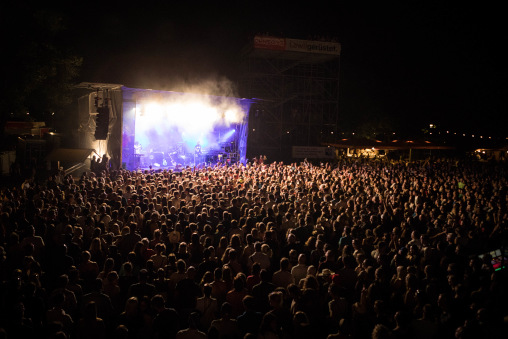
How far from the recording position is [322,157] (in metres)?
28.2

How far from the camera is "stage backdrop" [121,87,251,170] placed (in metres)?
21.0

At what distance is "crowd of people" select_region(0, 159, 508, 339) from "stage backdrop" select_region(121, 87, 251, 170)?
11661mm

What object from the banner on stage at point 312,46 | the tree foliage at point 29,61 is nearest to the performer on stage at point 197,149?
the tree foliage at point 29,61

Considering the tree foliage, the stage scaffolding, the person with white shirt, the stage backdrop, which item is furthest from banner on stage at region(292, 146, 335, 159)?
the person with white shirt

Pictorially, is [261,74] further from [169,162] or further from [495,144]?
[495,144]

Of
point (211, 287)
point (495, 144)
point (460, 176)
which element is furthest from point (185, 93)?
point (495, 144)

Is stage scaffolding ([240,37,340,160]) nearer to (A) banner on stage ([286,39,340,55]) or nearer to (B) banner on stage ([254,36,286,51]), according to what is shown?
(A) banner on stage ([286,39,340,55])

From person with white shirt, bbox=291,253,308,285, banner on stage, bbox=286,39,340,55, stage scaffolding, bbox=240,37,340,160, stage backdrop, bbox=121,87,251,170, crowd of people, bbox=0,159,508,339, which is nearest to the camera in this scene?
crowd of people, bbox=0,159,508,339

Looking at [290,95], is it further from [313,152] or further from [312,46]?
[313,152]

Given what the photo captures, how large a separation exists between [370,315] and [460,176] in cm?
1457

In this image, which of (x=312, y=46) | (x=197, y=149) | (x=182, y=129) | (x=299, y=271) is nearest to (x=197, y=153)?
(x=197, y=149)

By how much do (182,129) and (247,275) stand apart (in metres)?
21.5

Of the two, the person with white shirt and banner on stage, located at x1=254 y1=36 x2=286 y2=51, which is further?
banner on stage, located at x1=254 y1=36 x2=286 y2=51

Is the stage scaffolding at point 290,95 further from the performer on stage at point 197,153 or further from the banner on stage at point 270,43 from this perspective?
the performer on stage at point 197,153
